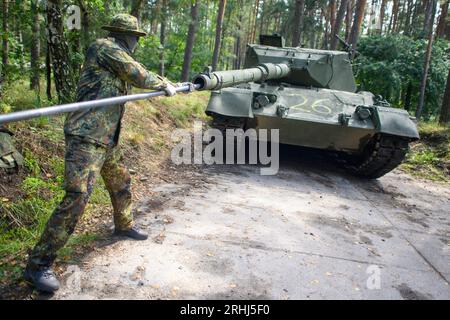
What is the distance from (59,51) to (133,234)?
345 centimetres

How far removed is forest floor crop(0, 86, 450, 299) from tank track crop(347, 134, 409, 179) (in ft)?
1.36

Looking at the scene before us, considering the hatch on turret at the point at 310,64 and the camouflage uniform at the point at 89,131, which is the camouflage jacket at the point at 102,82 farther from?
the hatch on turret at the point at 310,64

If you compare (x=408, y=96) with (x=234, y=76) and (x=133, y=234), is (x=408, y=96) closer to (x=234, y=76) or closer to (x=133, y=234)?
(x=234, y=76)

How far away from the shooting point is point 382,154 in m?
7.07

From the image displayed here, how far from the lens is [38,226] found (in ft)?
13.1

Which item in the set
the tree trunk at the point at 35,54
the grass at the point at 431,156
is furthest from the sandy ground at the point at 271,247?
the tree trunk at the point at 35,54

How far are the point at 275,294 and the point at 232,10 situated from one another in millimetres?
32486

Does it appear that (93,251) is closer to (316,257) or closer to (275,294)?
(275,294)

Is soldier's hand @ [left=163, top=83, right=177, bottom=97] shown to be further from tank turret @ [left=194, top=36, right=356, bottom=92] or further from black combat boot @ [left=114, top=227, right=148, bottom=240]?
tank turret @ [left=194, top=36, right=356, bottom=92]

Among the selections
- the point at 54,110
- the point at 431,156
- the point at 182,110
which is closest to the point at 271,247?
the point at 54,110

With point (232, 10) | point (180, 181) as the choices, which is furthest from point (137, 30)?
point (232, 10)

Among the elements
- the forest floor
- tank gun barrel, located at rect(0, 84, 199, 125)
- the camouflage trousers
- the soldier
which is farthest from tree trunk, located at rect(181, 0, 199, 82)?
tank gun barrel, located at rect(0, 84, 199, 125)

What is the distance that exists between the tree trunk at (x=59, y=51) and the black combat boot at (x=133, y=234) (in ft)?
10.2
